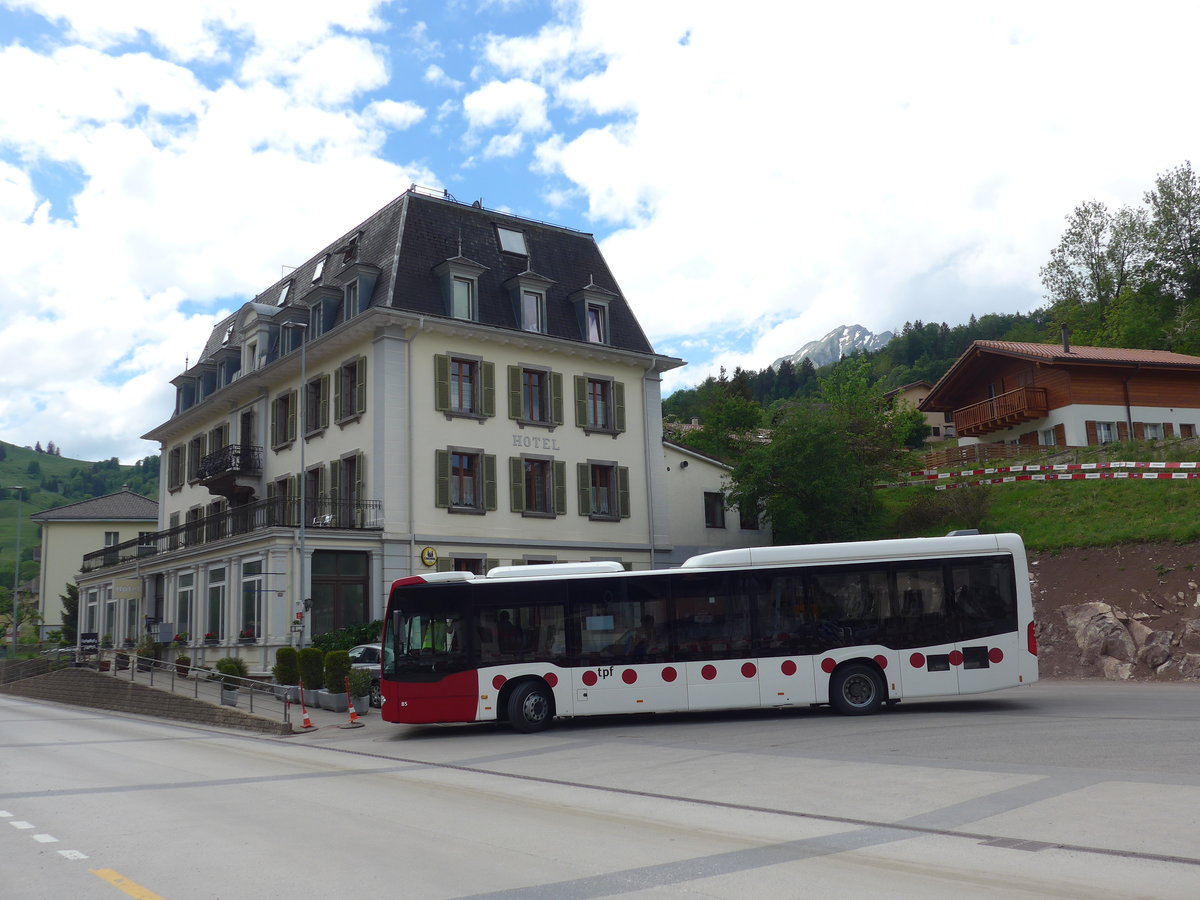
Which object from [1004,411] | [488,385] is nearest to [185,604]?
[488,385]

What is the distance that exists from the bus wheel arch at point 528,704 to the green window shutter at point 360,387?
17.3 metres

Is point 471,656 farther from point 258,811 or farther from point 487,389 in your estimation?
point 487,389

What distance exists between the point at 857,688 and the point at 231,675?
16.4 m

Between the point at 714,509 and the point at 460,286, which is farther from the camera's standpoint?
the point at 714,509

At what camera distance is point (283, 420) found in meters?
40.2

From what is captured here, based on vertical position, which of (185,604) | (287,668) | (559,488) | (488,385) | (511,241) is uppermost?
(511,241)

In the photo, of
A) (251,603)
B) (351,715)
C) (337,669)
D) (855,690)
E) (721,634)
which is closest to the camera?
(855,690)

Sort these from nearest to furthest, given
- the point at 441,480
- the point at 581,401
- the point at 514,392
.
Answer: the point at 441,480, the point at 514,392, the point at 581,401

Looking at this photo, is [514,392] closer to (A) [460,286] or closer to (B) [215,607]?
(A) [460,286]

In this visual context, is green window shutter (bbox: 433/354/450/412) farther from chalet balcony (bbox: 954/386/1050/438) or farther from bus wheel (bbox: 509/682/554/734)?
chalet balcony (bbox: 954/386/1050/438)

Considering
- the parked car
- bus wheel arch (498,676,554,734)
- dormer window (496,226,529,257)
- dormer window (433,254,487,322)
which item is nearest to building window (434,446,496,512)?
dormer window (433,254,487,322)

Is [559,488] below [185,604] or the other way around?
the other way around

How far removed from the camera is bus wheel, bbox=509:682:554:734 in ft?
63.0

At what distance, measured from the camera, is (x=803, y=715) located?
19922 mm
